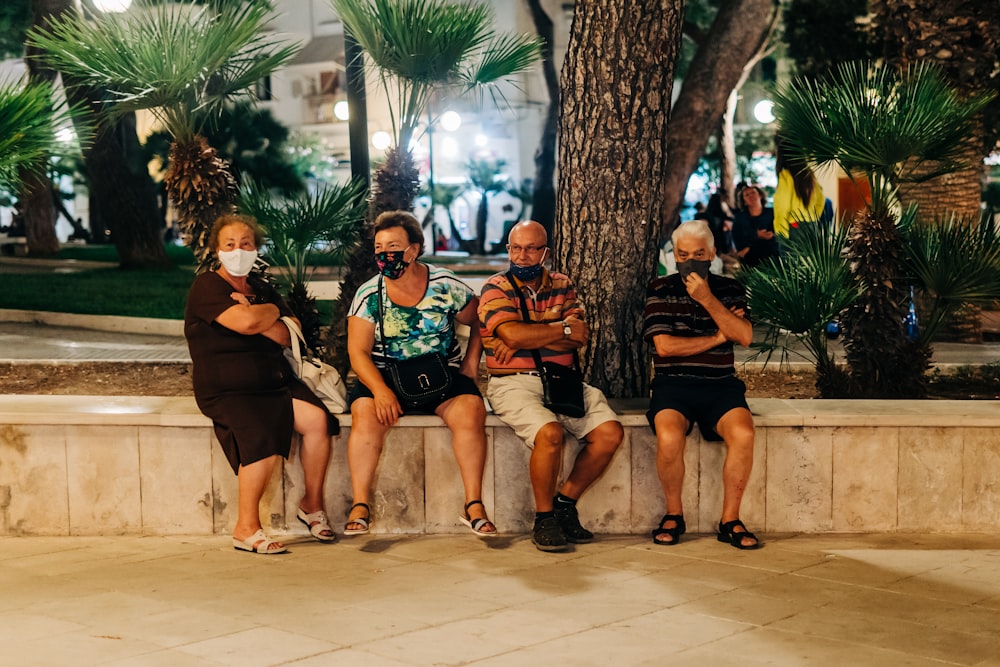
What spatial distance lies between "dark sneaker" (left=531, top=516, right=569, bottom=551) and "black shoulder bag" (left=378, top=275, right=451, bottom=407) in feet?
2.51

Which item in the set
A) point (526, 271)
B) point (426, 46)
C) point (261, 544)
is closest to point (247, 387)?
point (261, 544)

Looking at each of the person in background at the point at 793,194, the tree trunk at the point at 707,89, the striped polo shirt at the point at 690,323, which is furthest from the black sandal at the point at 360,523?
the tree trunk at the point at 707,89

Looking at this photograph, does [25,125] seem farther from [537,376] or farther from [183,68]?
[537,376]

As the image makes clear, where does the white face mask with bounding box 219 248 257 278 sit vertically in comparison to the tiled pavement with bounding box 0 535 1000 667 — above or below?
above

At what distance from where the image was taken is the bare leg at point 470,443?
6055 millimetres

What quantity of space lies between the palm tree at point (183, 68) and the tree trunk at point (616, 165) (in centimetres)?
212

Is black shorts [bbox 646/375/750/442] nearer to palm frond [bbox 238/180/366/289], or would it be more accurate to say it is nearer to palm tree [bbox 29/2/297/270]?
palm frond [bbox 238/180/366/289]

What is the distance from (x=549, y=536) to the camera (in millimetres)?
5852

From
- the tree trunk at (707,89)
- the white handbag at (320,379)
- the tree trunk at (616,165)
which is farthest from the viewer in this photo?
the tree trunk at (707,89)

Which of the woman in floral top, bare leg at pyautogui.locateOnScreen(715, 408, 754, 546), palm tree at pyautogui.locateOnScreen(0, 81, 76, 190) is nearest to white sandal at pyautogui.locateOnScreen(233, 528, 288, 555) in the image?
the woman in floral top

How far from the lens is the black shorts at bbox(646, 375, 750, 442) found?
19.9ft

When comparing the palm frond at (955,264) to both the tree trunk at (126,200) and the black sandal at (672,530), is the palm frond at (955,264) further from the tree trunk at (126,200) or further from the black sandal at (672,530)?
the tree trunk at (126,200)

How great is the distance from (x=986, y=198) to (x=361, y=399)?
34306 millimetres

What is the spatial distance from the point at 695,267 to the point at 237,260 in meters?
2.11
